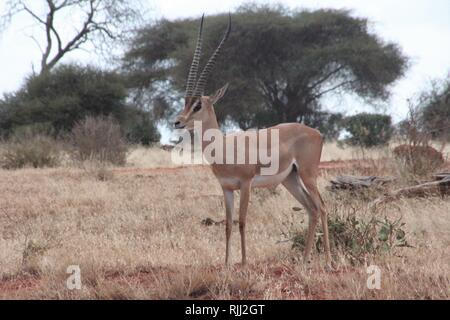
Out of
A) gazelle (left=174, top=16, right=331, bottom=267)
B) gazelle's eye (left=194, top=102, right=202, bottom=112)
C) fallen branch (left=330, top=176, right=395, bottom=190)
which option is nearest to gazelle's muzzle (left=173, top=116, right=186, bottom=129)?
gazelle (left=174, top=16, right=331, bottom=267)

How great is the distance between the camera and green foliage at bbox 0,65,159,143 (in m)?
24.6

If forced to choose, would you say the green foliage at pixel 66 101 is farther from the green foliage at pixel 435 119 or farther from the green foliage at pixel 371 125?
the green foliage at pixel 435 119

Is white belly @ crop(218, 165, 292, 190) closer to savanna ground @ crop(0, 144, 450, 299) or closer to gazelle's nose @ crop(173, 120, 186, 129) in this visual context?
gazelle's nose @ crop(173, 120, 186, 129)

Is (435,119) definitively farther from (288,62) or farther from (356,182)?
(288,62)

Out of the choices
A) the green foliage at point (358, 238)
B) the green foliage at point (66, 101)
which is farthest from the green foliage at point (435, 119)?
the green foliage at point (66, 101)

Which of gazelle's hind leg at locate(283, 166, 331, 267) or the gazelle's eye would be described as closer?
the gazelle's eye

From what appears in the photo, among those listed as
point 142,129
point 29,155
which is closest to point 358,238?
point 29,155

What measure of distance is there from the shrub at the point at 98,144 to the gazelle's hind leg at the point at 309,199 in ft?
36.1

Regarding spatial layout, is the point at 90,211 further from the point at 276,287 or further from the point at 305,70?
the point at 305,70

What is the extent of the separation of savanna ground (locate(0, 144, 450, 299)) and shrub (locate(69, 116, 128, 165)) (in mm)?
5072

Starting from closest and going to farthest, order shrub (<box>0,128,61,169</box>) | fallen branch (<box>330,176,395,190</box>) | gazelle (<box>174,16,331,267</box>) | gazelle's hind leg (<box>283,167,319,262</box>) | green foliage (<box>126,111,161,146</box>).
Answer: gazelle (<box>174,16,331,267</box>)
gazelle's hind leg (<box>283,167,319,262</box>)
fallen branch (<box>330,176,395,190</box>)
shrub (<box>0,128,61,169</box>)
green foliage (<box>126,111,161,146</box>)

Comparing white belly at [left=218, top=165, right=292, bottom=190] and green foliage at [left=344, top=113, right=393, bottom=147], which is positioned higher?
green foliage at [left=344, top=113, right=393, bottom=147]

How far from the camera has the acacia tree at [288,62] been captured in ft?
88.2
